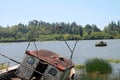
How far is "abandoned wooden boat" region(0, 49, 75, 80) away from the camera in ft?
82.4

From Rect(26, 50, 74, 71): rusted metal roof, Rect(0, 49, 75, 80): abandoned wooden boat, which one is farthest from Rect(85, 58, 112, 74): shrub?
Rect(0, 49, 75, 80): abandoned wooden boat

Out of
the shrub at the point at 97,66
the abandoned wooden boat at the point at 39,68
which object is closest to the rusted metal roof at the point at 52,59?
the abandoned wooden boat at the point at 39,68

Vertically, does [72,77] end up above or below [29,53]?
below

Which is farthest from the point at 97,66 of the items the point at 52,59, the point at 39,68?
the point at 39,68

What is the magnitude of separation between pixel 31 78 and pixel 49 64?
5.30 feet

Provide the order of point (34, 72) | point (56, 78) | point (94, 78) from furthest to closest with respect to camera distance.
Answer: point (94, 78)
point (34, 72)
point (56, 78)

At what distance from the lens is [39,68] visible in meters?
26.8

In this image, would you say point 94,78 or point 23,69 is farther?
point 94,78

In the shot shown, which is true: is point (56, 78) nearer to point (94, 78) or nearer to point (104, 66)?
point (94, 78)

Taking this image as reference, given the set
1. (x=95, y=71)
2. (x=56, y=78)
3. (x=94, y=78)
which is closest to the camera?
(x=56, y=78)

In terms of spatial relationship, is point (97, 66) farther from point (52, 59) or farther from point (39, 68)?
point (39, 68)

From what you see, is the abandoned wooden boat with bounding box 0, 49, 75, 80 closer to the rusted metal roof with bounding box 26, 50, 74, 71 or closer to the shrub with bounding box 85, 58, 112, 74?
the rusted metal roof with bounding box 26, 50, 74, 71

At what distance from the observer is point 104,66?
3725 centimetres

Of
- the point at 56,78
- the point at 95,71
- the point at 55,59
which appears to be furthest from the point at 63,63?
the point at 95,71
